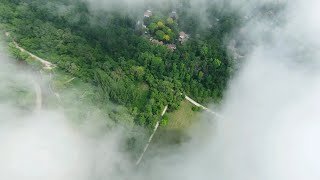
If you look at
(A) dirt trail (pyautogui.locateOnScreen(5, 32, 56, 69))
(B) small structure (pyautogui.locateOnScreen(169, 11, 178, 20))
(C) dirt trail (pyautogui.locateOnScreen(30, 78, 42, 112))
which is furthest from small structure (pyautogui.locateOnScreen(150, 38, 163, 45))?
(C) dirt trail (pyautogui.locateOnScreen(30, 78, 42, 112))

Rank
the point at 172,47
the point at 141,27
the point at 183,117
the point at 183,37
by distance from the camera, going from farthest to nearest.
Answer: the point at 183,37 → the point at 141,27 → the point at 172,47 → the point at 183,117

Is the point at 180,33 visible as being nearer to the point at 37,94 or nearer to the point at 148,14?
the point at 148,14

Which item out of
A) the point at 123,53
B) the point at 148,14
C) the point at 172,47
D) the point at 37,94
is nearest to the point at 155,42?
the point at 172,47

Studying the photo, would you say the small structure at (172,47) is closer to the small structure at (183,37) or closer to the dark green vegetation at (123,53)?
the dark green vegetation at (123,53)

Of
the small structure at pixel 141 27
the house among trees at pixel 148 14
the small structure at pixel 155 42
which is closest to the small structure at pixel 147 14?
the house among trees at pixel 148 14

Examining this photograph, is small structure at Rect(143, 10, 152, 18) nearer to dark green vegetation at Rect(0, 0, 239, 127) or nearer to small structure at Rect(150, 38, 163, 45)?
dark green vegetation at Rect(0, 0, 239, 127)

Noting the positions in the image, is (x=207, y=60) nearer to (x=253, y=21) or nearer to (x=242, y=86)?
(x=242, y=86)

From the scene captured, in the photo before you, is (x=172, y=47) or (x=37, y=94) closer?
(x=37, y=94)

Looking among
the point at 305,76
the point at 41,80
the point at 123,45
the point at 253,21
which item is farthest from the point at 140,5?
the point at 305,76
